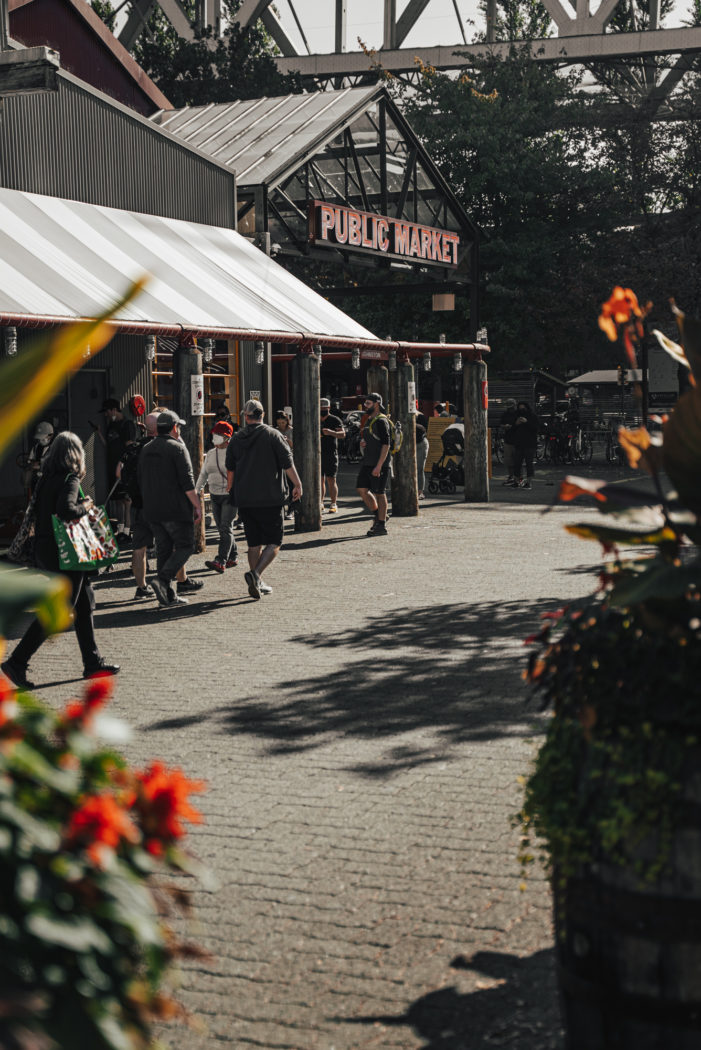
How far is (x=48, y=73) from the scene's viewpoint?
12711 millimetres

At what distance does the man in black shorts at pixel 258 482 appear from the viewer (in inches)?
494

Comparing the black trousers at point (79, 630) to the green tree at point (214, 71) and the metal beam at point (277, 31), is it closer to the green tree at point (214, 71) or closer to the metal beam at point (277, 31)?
the green tree at point (214, 71)

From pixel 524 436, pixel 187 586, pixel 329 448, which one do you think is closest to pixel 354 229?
pixel 524 436

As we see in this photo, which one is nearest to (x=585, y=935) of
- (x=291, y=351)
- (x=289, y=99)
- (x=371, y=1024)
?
(x=371, y=1024)

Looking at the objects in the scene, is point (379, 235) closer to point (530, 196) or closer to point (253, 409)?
point (530, 196)

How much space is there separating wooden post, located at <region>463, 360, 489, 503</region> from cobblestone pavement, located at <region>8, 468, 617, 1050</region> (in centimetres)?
954

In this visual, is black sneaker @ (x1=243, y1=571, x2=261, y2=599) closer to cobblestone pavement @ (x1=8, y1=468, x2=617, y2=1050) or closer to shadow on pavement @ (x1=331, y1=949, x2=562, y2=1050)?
cobblestone pavement @ (x1=8, y1=468, x2=617, y2=1050)

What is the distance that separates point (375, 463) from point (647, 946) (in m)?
15.2

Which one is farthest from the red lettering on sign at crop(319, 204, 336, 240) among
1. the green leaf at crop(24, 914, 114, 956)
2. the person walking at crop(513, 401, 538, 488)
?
the green leaf at crop(24, 914, 114, 956)

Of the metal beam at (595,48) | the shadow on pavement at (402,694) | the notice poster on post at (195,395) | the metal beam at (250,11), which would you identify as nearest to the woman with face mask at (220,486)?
the notice poster on post at (195,395)

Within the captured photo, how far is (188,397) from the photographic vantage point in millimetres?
16266

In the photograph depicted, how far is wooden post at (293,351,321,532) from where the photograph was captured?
18.5 m

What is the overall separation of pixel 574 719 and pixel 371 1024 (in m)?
1.22

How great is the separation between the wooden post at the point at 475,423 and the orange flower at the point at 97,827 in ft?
70.1
